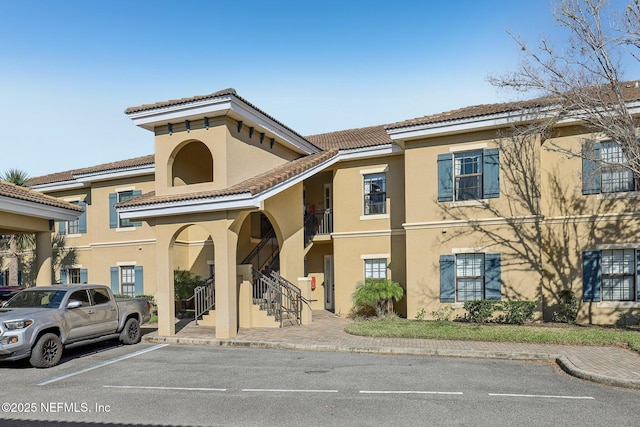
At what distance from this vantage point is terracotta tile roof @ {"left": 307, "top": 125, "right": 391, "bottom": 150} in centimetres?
1980

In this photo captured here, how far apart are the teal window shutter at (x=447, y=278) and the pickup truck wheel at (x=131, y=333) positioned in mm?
9521

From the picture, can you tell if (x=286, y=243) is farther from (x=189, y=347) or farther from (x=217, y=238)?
(x=189, y=347)

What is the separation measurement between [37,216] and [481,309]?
14023 millimetres

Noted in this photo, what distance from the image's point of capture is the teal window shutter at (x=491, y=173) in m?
16.7

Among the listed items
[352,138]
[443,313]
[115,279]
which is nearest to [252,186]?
[443,313]

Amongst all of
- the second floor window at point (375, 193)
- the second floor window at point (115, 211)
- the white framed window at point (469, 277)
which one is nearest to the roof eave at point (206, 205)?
the second floor window at point (375, 193)

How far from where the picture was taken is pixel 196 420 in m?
7.25

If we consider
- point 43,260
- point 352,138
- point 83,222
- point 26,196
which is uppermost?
point 352,138

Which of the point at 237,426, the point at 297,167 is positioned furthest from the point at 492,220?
the point at 237,426

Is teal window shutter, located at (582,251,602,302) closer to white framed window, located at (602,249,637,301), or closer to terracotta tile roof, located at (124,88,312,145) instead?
white framed window, located at (602,249,637,301)

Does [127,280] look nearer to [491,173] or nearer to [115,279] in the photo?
[115,279]

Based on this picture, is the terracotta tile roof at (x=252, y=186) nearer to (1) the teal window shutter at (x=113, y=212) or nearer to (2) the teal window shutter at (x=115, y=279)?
(1) the teal window shutter at (x=113, y=212)

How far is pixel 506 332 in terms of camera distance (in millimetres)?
13641

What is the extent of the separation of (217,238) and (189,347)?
3.01 m
